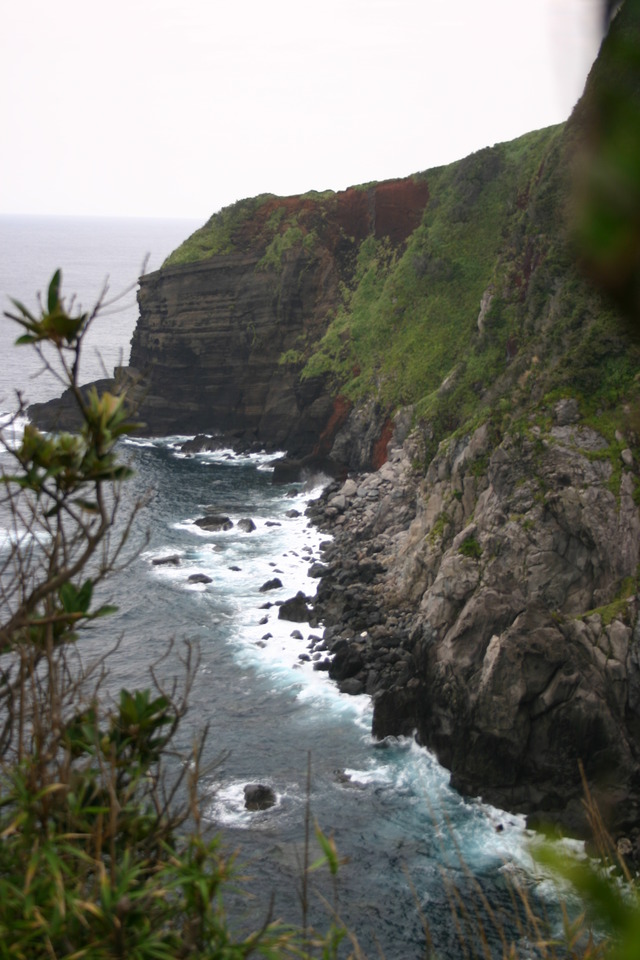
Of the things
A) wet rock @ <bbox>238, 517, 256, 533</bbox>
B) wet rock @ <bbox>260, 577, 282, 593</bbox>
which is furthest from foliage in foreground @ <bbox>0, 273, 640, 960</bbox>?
wet rock @ <bbox>238, 517, 256, 533</bbox>

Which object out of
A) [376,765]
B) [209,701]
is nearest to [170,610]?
[209,701]

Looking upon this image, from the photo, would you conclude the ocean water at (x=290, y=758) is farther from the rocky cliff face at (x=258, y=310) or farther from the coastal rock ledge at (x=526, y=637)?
the rocky cliff face at (x=258, y=310)

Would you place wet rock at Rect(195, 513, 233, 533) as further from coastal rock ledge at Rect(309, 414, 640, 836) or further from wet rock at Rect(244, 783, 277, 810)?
wet rock at Rect(244, 783, 277, 810)

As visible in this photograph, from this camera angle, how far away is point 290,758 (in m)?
30.4

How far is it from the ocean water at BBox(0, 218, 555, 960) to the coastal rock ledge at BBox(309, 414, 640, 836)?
4.55ft

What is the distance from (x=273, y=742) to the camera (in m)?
31.2

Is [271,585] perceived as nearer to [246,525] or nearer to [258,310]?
[246,525]

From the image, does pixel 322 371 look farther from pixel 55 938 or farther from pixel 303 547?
pixel 55 938

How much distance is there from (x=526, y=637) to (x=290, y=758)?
30.1 feet

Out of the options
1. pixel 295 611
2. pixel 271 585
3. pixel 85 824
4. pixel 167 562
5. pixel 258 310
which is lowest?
pixel 295 611

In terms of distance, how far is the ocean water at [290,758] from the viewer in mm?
23281

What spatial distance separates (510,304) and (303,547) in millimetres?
17314

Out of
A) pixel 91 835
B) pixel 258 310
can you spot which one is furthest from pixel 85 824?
pixel 258 310

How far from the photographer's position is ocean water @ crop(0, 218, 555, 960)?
23281 millimetres
